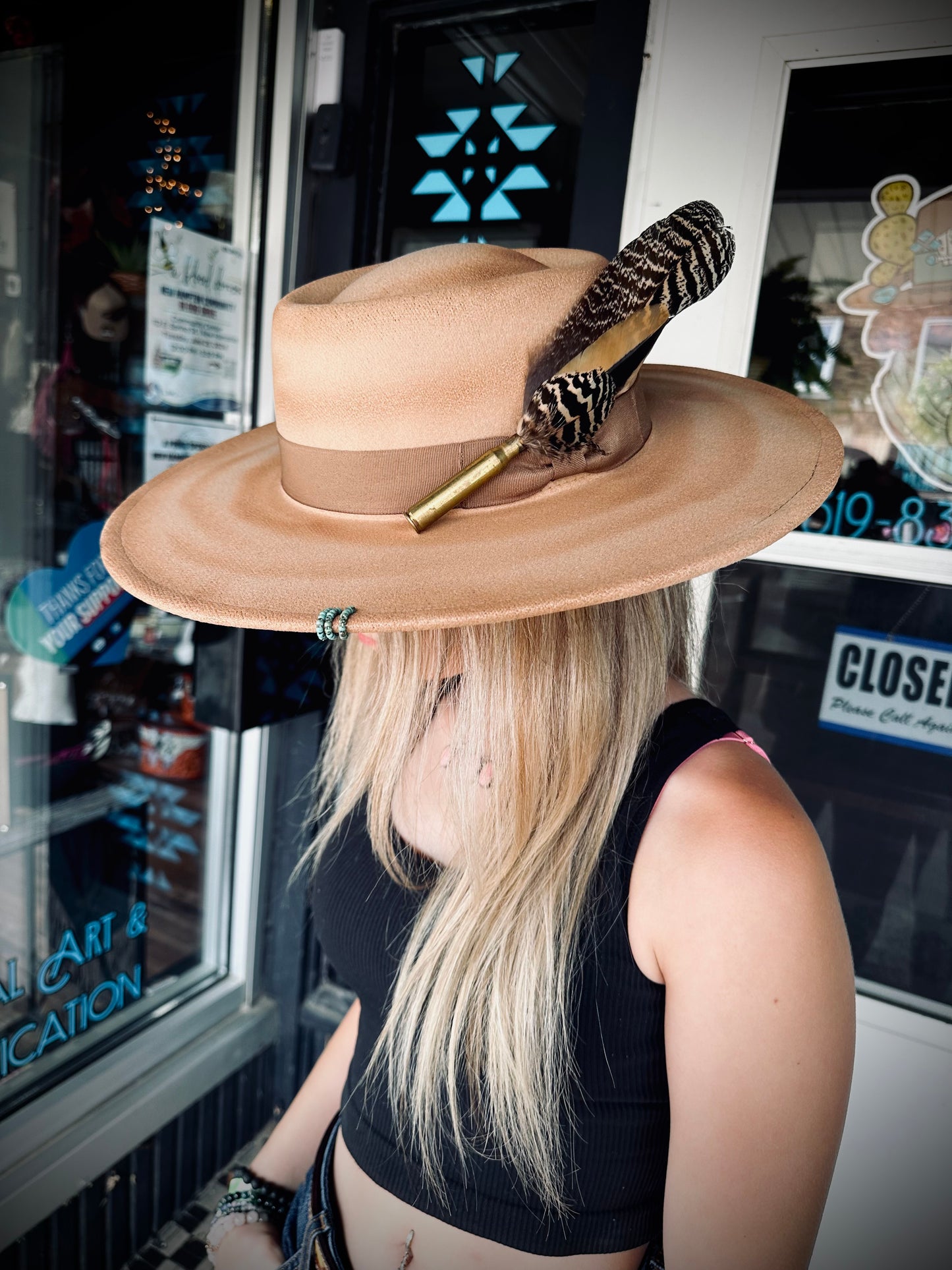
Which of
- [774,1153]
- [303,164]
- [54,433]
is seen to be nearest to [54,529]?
[54,433]

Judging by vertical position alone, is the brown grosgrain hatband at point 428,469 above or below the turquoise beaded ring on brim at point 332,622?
above

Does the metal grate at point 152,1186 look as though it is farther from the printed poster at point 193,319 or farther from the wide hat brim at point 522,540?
the printed poster at point 193,319

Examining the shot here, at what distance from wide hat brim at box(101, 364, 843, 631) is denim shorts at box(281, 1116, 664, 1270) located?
0.79 meters

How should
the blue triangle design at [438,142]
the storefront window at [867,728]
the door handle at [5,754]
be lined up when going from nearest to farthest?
the storefront window at [867,728]
the door handle at [5,754]
the blue triangle design at [438,142]

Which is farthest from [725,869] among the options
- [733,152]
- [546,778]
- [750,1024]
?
[733,152]

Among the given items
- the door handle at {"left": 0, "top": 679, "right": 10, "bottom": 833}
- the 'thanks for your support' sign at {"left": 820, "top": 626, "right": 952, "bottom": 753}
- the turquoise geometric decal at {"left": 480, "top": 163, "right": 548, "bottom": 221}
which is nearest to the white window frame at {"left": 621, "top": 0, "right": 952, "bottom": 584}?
the 'thanks for your support' sign at {"left": 820, "top": 626, "right": 952, "bottom": 753}

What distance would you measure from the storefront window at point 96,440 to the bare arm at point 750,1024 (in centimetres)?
141

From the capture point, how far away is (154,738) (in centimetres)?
190

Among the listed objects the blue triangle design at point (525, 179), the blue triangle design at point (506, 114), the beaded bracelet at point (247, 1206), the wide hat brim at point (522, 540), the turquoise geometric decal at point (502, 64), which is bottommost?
the beaded bracelet at point (247, 1206)

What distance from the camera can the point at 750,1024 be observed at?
0.66m

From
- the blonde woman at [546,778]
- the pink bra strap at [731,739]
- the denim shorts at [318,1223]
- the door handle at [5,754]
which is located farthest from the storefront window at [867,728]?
the door handle at [5,754]

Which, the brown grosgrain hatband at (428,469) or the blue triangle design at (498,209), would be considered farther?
the blue triangle design at (498,209)

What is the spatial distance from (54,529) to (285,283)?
82 cm

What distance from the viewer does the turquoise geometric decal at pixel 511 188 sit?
1664 mm
